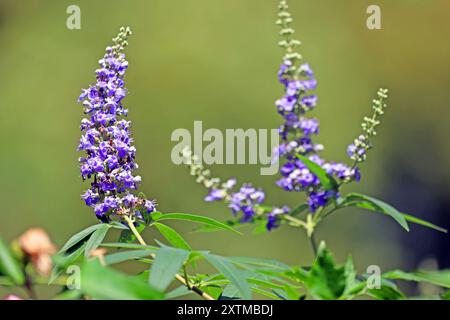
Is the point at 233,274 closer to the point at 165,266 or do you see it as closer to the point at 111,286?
the point at 165,266

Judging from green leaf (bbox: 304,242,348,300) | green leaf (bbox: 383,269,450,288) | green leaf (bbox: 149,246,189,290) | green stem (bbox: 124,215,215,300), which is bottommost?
green stem (bbox: 124,215,215,300)

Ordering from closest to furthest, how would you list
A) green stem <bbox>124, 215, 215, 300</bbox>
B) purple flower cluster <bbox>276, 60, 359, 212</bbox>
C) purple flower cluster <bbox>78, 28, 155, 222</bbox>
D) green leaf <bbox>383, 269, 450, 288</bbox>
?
green leaf <bbox>383, 269, 450, 288</bbox>, green stem <bbox>124, 215, 215, 300</bbox>, purple flower cluster <bbox>276, 60, 359, 212</bbox>, purple flower cluster <bbox>78, 28, 155, 222</bbox>

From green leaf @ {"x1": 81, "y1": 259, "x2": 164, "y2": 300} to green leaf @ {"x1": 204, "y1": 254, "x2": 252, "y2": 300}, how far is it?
0.65 ft

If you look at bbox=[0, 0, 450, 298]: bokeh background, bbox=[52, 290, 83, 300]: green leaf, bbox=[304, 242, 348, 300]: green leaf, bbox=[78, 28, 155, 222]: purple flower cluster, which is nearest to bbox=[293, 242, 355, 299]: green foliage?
bbox=[304, 242, 348, 300]: green leaf

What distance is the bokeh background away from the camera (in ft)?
31.1

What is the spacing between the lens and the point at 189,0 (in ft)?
34.5

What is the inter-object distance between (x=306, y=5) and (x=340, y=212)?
2769mm

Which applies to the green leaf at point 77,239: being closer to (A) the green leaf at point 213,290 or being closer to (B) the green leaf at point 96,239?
(B) the green leaf at point 96,239

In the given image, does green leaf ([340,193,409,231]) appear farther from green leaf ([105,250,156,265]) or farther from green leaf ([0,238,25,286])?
green leaf ([0,238,25,286])

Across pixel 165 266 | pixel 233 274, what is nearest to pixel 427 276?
pixel 233 274

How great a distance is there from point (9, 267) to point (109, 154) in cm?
91

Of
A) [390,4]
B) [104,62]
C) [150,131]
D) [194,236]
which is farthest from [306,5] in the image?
[104,62]
